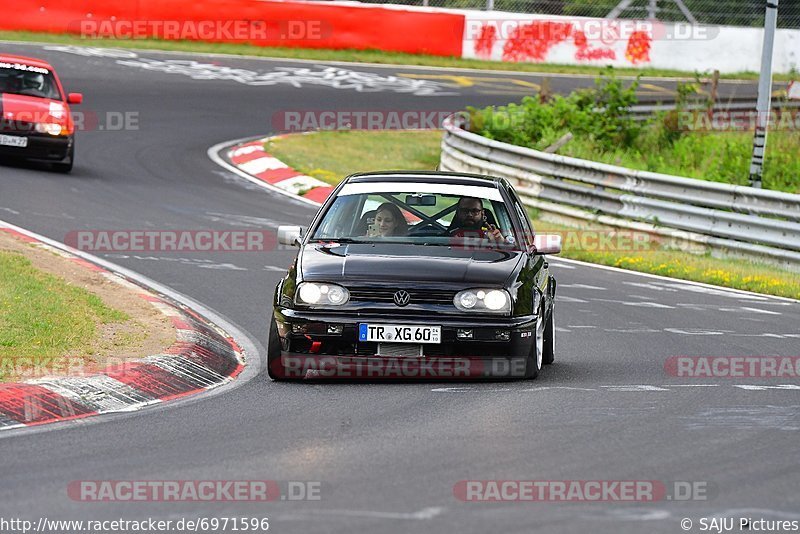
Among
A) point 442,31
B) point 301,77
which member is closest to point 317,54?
point 301,77

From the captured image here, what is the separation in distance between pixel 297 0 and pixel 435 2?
3660mm

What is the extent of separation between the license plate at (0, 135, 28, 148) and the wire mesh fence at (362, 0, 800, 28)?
1752 cm

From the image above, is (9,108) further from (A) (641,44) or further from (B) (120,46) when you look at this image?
(A) (641,44)

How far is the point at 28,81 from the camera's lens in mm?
21906

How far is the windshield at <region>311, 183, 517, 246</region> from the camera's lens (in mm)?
10250

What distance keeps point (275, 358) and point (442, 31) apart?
95.5 ft

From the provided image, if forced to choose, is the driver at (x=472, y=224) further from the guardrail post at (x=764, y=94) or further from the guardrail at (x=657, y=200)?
the guardrail post at (x=764, y=94)

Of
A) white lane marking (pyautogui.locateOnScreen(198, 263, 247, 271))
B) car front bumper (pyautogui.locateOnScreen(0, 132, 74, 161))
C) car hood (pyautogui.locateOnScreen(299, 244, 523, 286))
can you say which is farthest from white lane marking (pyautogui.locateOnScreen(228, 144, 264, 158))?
car hood (pyautogui.locateOnScreen(299, 244, 523, 286))

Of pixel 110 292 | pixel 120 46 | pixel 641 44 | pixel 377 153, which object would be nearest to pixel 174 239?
pixel 110 292

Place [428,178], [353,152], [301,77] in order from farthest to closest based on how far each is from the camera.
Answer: [301,77]
[353,152]
[428,178]

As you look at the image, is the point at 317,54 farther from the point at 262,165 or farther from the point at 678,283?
the point at 678,283

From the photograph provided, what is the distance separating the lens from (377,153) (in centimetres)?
2658

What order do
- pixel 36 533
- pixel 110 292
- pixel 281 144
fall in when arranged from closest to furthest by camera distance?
1. pixel 36 533
2. pixel 110 292
3. pixel 281 144

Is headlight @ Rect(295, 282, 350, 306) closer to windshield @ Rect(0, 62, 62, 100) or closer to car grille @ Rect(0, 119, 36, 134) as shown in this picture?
car grille @ Rect(0, 119, 36, 134)
